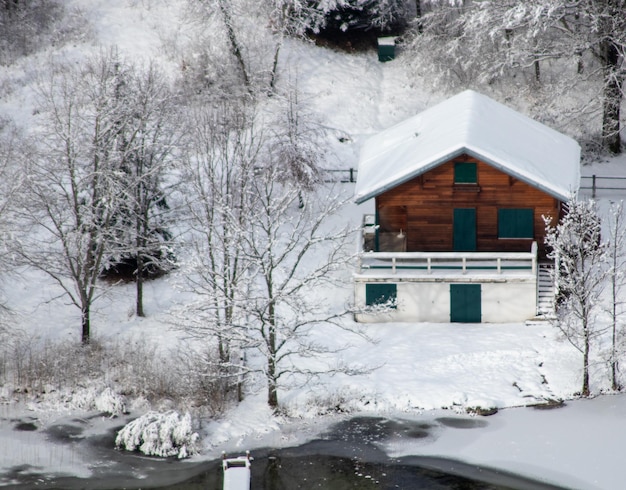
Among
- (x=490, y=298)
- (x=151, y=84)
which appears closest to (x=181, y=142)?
(x=151, y=84)

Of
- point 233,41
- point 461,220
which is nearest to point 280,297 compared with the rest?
point 461,220

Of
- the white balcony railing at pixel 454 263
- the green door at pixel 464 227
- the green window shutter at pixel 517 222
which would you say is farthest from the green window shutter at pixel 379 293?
the green window shutter at pixel 517 222

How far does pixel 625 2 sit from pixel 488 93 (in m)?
9.58

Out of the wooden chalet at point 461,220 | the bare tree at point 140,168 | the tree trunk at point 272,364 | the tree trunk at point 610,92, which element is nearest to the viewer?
the tree trunk at point 272,364

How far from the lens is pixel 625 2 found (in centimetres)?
4572

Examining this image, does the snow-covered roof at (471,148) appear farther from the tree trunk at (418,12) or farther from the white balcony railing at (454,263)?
the tree trunk at (418,12)

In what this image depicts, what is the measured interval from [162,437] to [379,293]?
10330 mm

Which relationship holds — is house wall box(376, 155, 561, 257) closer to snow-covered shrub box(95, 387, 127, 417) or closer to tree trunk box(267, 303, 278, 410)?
tree trunk box(267, 303, 278, 410)

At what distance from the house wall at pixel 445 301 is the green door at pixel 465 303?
155 millimetres

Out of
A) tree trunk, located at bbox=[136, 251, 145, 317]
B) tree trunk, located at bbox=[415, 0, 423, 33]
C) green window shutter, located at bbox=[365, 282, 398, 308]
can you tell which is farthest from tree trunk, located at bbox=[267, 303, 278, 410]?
tree trunk, located at bbox=[415, 0, 423, 33]

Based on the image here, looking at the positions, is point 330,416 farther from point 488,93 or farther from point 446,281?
point 488,93

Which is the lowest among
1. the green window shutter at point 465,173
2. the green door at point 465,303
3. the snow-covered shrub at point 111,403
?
the snow-covered shrub at point 111,403

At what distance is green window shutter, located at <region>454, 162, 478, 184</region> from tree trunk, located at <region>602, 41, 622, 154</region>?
12.9 meters

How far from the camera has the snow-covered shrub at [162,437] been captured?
93.8ft
